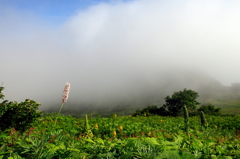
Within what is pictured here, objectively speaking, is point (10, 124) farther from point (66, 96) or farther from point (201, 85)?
point (201, 85)

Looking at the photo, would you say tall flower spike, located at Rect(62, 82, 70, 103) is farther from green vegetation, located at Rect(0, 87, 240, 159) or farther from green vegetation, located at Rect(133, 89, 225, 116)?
green vegetation, located at Rect(133, 89, 225, 116)

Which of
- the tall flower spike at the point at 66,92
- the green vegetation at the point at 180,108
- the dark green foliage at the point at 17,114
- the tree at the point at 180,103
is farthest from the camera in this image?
the tree at the point at 180,103

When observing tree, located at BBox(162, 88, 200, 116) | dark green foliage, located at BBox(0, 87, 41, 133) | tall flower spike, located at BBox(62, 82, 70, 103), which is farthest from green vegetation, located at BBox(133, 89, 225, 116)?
tall flower spike, located at BBox(62, 82, 70, 103)

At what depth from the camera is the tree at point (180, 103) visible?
25.0 meters

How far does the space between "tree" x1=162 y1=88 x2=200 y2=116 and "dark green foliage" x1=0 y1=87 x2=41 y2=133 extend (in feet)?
69.9

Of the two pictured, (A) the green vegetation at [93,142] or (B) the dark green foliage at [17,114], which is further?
(B) the dark green foliage at [17,114]

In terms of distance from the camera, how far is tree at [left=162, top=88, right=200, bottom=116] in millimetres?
25031

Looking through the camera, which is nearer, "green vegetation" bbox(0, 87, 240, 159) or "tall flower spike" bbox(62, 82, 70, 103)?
"green vegetation" bbox(0, 87, 240, 159)

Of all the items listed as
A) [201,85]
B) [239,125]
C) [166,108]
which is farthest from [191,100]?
[201,85]

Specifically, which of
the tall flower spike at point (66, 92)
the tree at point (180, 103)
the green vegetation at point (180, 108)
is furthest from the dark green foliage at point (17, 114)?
the tree at point (180, 103)

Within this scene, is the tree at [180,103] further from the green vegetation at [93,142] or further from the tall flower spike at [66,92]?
the tall flower spike at [66,92]

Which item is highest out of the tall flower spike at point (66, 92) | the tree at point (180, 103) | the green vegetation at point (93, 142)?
the tree at point (180, 103)

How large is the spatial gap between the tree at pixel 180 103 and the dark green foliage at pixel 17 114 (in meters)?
21.3

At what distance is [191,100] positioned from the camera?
88.5 ft
